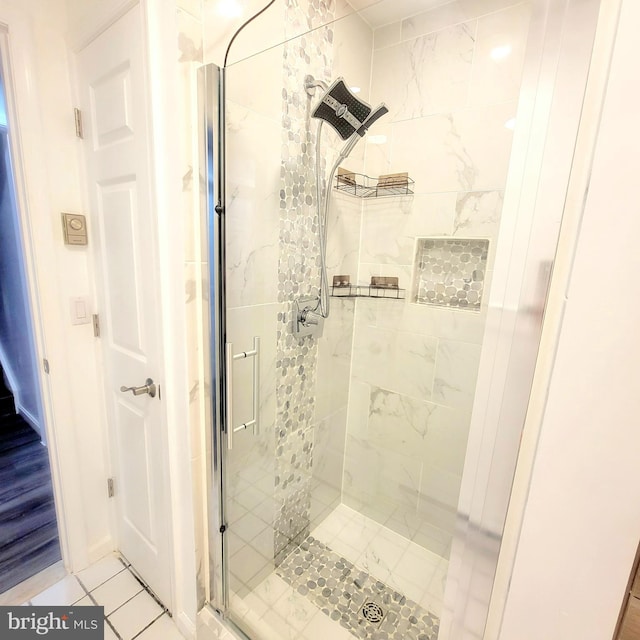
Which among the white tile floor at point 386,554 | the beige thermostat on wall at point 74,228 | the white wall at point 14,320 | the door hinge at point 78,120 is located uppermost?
the door hinge at point 78,120

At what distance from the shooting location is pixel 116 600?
1.29 meters

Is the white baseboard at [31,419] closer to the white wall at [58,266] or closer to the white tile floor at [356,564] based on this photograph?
the white wall at [58,266]

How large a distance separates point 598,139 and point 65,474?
6.12ft

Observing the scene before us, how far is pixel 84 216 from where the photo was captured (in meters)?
1.24

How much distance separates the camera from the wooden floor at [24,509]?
1410mm

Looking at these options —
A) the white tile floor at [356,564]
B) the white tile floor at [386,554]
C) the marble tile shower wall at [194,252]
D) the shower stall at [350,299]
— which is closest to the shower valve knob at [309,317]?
the shower stall at [350,299]

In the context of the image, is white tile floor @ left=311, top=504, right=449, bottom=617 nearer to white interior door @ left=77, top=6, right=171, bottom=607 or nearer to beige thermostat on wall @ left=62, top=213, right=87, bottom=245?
white interior door @ left=77, top=6, right=171, bottom=607

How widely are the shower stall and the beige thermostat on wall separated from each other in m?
0.65

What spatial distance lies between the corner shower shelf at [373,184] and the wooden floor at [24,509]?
2.14 metres

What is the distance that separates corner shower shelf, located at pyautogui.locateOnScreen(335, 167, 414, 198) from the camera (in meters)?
1.46

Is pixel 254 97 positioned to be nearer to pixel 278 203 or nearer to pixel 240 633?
pixel 278 203

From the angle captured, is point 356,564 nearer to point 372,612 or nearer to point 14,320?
point 372,612

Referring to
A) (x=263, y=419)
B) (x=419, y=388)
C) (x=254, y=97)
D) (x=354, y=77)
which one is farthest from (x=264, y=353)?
(x=354, y=77)

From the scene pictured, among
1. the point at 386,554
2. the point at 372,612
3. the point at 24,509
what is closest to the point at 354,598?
the point at 372,612
